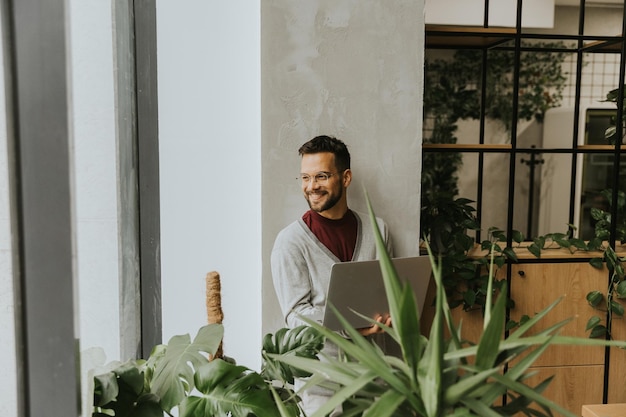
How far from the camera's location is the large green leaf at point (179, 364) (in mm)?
1367

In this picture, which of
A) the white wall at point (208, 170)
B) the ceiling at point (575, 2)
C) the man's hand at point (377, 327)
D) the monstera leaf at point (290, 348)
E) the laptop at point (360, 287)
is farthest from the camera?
the ceiling at point (575, 2)

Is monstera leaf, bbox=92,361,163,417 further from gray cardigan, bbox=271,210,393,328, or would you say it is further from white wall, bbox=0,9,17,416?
gray cardigan, bbox=271,210,393,328

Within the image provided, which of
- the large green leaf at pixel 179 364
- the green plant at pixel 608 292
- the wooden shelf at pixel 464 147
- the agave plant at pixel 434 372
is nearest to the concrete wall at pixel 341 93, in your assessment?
the wooden shelf at pixel 464 147

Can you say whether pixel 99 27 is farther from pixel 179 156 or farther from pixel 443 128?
pixel 443 128

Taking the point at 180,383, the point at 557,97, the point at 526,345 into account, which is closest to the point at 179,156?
the point at 180,383

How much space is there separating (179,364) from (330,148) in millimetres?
1079

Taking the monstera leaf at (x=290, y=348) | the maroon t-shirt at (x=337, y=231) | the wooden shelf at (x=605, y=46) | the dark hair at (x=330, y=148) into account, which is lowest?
the monstera leaf at (x=290, y=348)

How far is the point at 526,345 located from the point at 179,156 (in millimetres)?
1956

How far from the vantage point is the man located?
7.29ft

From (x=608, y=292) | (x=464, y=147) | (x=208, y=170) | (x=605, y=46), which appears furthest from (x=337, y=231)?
(x=605, y=46)

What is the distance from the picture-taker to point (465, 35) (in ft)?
9.30

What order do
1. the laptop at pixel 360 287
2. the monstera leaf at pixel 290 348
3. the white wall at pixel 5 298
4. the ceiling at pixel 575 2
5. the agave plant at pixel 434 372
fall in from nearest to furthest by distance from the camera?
the agave plant at pixel 434 372
the white wall at pixel 5 298
the monstera leaf at pixel 290 348
the laptop at pixel 360 287
the ceiling at pixel 575 2

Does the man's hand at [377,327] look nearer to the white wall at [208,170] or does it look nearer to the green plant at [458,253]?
the white wall at [208,170]

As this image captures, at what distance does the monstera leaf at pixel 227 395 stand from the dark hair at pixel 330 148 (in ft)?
3.43
